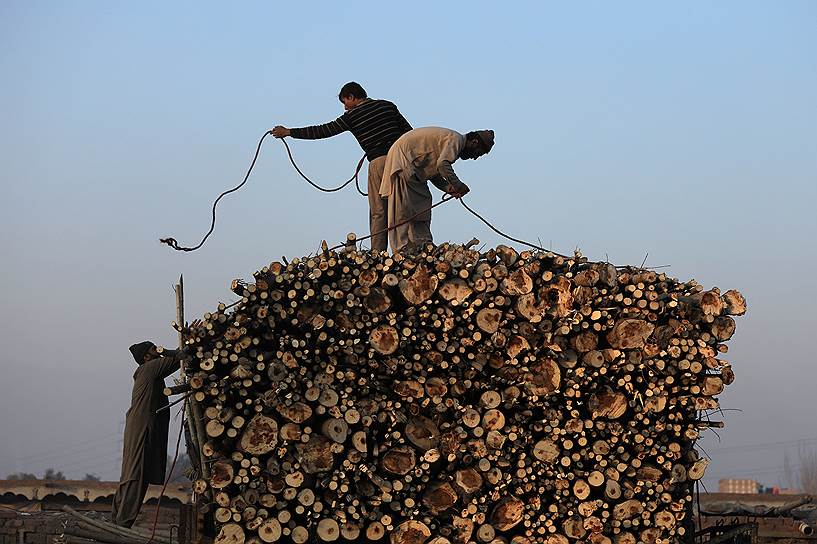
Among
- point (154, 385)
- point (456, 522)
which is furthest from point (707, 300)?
point (154, 385)

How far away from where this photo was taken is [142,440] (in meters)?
11.9

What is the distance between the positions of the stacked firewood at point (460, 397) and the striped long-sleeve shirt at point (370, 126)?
2666 mm

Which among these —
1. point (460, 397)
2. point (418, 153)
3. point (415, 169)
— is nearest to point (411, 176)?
point (415, 169)

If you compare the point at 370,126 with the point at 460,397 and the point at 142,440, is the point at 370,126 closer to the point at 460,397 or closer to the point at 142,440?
the point at 460,397

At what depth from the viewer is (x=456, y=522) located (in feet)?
33.3

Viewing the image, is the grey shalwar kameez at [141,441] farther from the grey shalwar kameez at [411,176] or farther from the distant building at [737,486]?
the distant building at [737,486]

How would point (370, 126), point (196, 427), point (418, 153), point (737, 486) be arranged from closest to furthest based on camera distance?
point (196, 427) < point (418, 153) < point (370, 126) < point (737, 486)

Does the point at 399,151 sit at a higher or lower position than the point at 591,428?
higher

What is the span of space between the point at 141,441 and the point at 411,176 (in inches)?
152

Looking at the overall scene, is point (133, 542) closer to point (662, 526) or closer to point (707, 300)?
point (662, 526)

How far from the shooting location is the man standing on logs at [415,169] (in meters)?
11.9

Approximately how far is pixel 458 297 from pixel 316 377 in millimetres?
1430

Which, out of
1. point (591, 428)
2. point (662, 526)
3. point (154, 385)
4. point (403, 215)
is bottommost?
point (662, 526)

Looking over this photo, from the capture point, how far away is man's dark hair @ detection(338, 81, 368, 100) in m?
12.8
